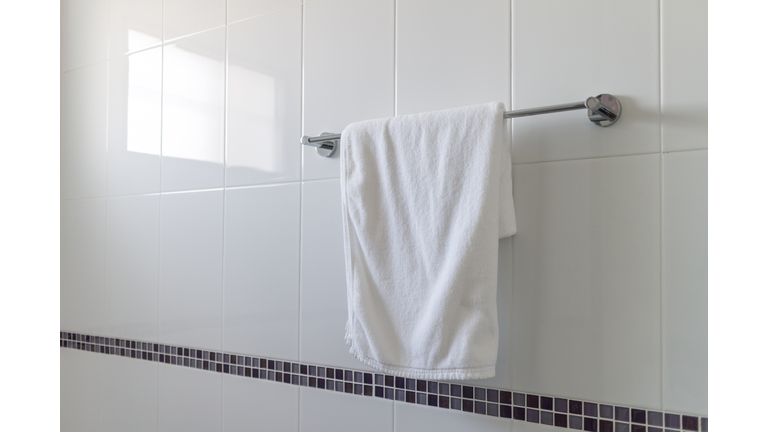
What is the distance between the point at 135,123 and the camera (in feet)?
5.81

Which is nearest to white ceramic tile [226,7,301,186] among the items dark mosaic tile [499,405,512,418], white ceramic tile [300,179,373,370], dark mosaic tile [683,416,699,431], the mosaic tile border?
white ceramic tile [300,179,373,370]

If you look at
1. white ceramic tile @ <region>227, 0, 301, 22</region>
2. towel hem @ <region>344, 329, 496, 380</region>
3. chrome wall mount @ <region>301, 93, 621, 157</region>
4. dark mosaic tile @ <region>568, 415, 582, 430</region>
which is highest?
white ceramic tile @ <region>227, 0, 301, 22</region>

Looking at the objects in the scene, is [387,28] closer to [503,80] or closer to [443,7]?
[443,7]

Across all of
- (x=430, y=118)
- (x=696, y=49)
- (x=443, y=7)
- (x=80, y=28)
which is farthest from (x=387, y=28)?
(x=80, y=28)

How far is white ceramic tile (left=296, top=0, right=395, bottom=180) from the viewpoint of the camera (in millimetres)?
1265

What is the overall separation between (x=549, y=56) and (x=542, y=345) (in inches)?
21.6

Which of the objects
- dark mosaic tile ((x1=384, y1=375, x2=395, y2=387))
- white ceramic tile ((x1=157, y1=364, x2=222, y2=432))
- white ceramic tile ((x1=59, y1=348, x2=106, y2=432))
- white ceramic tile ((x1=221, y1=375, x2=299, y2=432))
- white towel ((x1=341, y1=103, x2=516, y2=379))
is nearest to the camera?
white towel ((x1=341, y1=103, x2=516, y2=379))

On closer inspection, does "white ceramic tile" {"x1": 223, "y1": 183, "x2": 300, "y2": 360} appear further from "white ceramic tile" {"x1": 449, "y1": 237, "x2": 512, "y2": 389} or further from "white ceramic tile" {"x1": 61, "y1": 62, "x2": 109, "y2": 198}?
"white ceramic tile" {"x1": 61, "y1": 62, "x2": 109, "y2": 198}

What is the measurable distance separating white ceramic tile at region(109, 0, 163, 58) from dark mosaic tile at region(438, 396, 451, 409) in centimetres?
135

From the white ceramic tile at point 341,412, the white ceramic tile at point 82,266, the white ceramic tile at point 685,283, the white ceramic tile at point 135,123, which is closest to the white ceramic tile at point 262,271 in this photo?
the white ceramic tile at point 341,412

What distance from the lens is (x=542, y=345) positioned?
3.43 ft

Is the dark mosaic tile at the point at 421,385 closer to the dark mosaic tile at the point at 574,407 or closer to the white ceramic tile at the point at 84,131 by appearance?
the dark mosaic tile at the point at 574,407

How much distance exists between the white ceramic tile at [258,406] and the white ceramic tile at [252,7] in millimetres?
973

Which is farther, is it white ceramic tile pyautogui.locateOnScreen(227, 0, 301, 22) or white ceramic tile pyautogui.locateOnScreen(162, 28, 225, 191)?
white ceramic tile pyautogui.locateOnScreen(162, 28, 225, 191)
